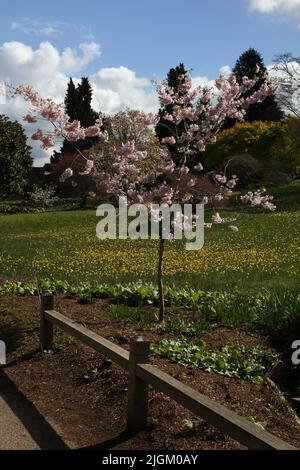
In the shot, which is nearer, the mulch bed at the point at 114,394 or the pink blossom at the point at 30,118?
the mulch bed at the point at 114,394

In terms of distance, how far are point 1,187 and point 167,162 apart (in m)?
35.7

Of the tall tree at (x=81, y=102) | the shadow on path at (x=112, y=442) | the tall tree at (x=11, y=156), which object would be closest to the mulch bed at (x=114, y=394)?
the shadow on path at (x=112, y=442)

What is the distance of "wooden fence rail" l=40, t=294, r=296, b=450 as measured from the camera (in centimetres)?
391

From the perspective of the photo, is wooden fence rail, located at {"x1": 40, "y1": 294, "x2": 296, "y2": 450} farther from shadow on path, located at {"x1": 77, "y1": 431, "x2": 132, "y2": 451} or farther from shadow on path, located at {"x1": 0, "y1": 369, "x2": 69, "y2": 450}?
shadow on path, located at {"x1": 0, "y1": 369, "x2": 69, "y2": 450}

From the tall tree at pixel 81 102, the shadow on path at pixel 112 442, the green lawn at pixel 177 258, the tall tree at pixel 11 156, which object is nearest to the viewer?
the shadow on path at pixel 112 442

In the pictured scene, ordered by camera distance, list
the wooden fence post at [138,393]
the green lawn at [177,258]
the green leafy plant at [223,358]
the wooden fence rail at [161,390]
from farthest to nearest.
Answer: the green lawn at [177,258] → the green leafy plant at [223,358] → the wooden fence post at [138,393] → the wooden fence rail at [161,390]

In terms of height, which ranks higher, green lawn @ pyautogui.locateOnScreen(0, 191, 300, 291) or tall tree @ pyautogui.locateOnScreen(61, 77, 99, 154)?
tall tree @ pyautogui.locateOnScreen(61, 77, 99, 154)

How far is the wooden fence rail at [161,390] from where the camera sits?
3.91 meters

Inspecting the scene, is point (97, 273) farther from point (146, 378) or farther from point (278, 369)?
point (146, 378)

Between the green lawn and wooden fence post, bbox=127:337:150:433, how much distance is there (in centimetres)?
703

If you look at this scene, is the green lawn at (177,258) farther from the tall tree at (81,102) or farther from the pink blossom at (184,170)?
the tall tree at (81,102)

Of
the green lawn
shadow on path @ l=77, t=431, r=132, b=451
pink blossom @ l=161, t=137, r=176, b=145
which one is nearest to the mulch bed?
shadow on path @ l=77, t=431, r=132, b=451

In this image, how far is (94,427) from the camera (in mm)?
5371
